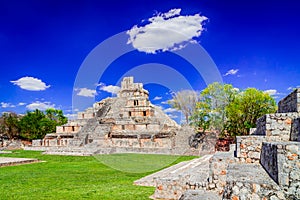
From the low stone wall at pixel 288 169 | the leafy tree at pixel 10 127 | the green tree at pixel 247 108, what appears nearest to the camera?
the low stone wall at pixel 288 169

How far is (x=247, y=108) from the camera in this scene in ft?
74.0

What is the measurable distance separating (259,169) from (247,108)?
63.6 ft

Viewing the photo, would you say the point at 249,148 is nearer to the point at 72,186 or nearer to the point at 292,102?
the point at 292,102

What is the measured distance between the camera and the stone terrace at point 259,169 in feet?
10.3

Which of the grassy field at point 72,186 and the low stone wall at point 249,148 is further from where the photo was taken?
the grassy field at point 72,186

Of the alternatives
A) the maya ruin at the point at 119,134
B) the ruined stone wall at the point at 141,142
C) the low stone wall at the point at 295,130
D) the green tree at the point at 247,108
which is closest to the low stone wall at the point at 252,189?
the low stone wall at the point at 295,130

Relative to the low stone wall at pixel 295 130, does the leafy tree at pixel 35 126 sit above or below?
below

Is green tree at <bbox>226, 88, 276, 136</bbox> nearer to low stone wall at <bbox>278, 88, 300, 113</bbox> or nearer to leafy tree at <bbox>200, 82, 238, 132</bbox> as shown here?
leafy tree at <bbox>200, 82, 238, 132</bbox>

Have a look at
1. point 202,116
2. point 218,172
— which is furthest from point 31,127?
point 218,172

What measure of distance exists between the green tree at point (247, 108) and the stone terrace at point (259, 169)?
1502cm

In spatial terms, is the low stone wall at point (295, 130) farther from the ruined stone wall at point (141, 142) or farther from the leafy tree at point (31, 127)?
the leafy tree at point (31, 127)

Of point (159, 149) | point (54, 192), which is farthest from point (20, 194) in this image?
point (159, 149)

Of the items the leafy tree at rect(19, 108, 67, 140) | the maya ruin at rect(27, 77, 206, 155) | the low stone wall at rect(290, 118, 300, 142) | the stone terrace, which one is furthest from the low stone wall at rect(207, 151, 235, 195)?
the leafy tree at rect(19, 108, 67, 140)

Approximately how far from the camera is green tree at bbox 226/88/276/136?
22047mm
